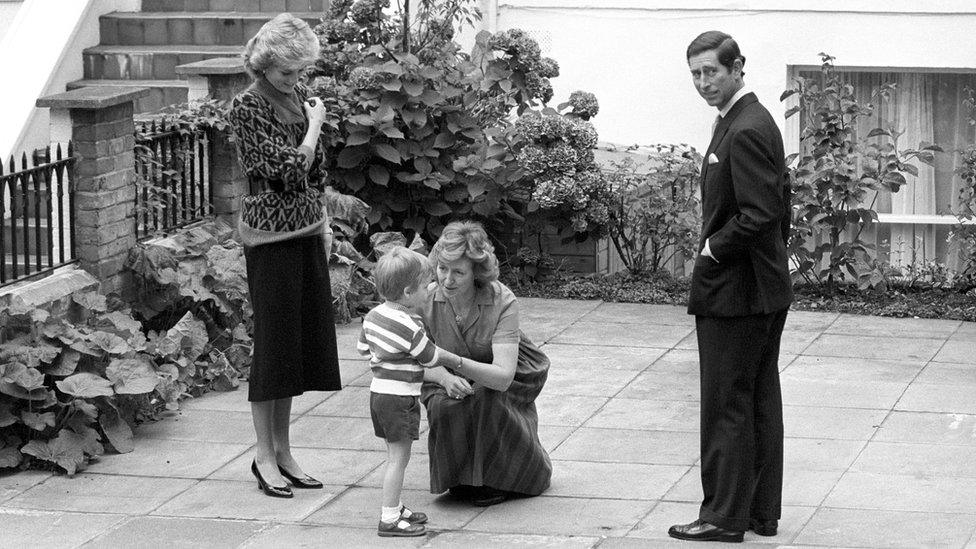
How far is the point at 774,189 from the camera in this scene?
517 centimetres

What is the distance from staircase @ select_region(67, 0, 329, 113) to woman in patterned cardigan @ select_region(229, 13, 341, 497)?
16.6ft

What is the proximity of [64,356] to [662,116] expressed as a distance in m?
6.54

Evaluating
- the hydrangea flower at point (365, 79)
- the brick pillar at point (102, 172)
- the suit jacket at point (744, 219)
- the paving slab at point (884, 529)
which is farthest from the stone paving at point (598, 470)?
the hydrangea flower at point (365, 79)

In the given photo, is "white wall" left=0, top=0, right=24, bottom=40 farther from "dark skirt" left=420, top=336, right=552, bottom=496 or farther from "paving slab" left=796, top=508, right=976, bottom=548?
"paving slab" left=796, top=508, right=976, bottom=548

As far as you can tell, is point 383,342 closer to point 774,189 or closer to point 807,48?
point 774,189

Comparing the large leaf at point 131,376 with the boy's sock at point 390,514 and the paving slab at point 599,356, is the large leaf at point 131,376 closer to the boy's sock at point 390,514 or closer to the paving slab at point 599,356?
the boy's sock at point 390,514

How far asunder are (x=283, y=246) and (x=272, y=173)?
1.08ft

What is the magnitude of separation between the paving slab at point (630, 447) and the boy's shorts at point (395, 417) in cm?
121

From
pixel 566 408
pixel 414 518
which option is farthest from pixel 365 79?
pixel 414 518

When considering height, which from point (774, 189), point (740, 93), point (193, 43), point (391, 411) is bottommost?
point (391, 411)

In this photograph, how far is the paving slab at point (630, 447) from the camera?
6.59m

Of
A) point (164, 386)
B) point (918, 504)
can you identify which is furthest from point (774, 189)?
point (164, 386)

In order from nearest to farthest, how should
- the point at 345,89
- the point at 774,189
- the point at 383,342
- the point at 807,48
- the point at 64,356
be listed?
the point at 774,189 → the point at 383,342 → the point at 64,356 → the point at 345,89 → the point at 807,48

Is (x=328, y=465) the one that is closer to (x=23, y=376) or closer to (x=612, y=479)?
(x=612, y=479)
